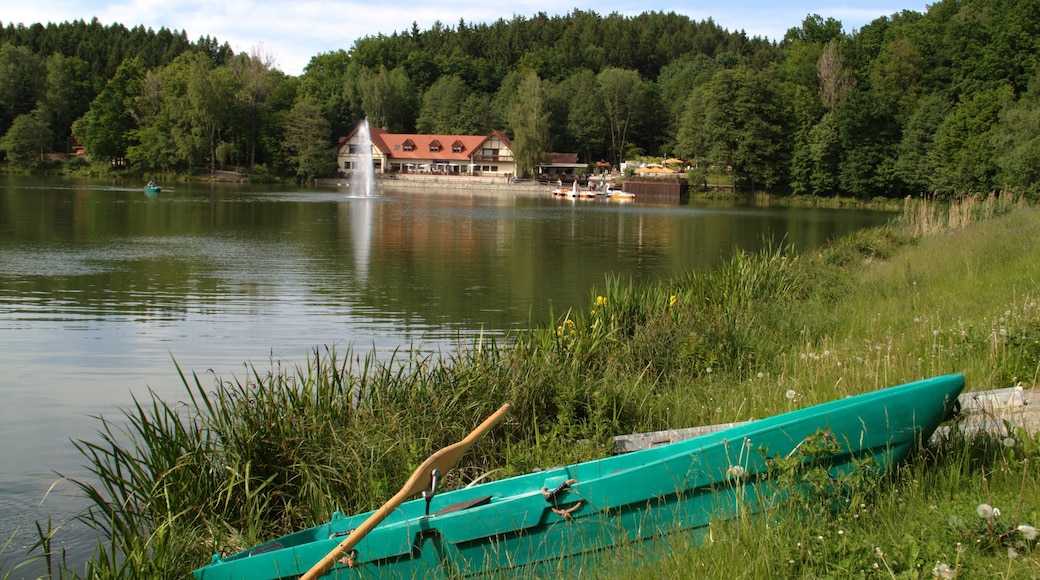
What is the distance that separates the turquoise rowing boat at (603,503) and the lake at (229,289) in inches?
110

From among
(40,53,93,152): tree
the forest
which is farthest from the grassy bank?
(40,53,93,152): tree

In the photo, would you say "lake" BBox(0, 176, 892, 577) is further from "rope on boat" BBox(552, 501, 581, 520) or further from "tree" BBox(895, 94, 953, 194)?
"tree" BBox(895, 94, 953, 194)

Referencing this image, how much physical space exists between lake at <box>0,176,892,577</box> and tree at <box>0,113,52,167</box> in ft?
148

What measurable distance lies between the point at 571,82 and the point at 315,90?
3163 centimetres

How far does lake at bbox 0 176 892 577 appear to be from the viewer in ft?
30.9

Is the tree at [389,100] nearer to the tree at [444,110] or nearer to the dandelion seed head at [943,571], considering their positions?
the tree at [444,110]

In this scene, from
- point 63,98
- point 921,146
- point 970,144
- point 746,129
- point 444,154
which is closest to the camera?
point 970,144

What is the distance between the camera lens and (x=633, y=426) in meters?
6.71

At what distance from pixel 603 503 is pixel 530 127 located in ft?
295

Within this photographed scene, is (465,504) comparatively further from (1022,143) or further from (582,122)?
(582,122)

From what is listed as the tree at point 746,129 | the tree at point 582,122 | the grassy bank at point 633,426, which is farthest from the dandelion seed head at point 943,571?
the tree at point 582,122

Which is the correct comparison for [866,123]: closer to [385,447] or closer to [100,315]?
[100,315]

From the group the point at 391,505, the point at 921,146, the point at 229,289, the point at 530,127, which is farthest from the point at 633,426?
the point at 530,127

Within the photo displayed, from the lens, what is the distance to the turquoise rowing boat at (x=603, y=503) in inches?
149
